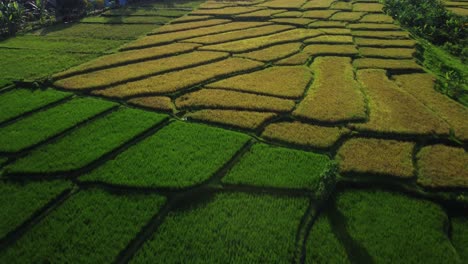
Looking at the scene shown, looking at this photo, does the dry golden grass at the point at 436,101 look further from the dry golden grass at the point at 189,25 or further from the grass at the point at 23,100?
the dry golden grass at the point at 189,25

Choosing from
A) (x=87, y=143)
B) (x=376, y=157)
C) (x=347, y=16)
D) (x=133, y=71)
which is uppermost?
(x=347, y=16)

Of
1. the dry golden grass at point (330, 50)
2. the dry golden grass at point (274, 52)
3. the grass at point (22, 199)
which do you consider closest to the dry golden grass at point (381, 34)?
the dry golden grass at point (330, 50)

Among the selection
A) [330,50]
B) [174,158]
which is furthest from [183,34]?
[174,158]

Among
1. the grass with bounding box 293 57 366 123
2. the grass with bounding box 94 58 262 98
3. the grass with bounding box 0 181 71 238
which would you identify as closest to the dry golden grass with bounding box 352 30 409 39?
the grass with bounding box 293 57 366 123

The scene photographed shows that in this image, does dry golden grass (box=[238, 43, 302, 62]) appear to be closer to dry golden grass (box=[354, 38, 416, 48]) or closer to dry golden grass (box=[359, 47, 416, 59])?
dry golden grass (box=[359, 47, 416, 59])

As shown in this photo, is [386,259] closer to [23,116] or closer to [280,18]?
[23,116]

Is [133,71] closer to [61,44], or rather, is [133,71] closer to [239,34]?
[61,44]

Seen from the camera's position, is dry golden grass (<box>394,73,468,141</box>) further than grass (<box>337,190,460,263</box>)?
Yes
